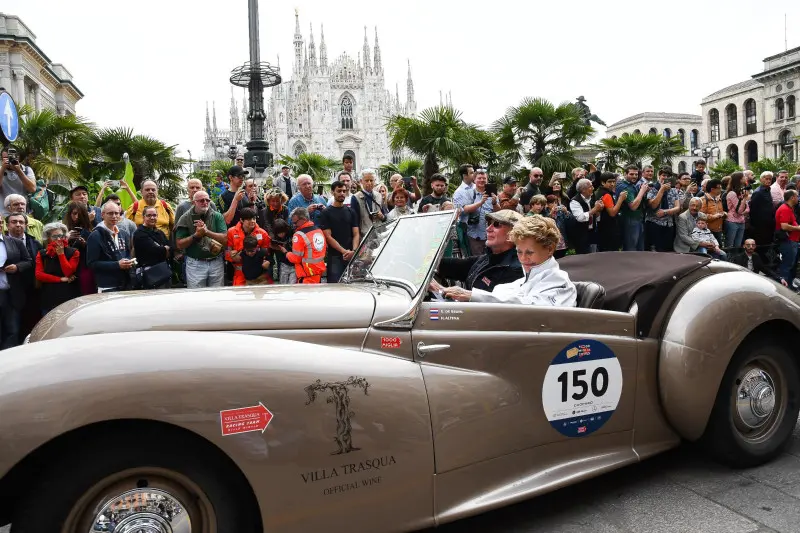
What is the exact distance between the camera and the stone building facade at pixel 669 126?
78438 millimetres

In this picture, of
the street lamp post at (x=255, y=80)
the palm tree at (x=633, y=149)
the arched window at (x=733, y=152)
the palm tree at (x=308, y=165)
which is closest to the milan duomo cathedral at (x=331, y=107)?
the arched window at (x=733, y=152)

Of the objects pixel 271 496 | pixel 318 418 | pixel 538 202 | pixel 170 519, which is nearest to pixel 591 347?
pixel 318 418

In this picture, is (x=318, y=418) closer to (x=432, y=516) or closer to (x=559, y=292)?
(x=432, y=516)

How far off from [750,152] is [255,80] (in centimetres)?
6361

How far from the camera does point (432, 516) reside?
262cm

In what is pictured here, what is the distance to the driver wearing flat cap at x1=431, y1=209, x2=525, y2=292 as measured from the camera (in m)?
4.04

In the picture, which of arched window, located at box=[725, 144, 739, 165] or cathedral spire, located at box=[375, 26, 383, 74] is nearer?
arched window, located at box=[725, 144, 739, 165]

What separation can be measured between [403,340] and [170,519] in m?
1.20

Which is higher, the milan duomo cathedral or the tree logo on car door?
the milan duomo cathedral

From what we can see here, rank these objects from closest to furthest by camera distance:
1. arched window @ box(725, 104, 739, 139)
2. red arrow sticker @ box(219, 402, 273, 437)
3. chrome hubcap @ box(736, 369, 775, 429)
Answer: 1. red arrow sticker @ box(219, 402, 273, 437)
2. chrome hubcap @ box(736, 369, 775, 429)
3. arched window @ box(725, 104, 739, 139)

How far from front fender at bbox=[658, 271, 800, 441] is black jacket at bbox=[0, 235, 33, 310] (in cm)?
648

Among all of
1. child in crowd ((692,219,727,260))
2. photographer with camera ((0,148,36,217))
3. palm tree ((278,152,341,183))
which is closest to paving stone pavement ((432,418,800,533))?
child in crowd ((692,219,727,260))

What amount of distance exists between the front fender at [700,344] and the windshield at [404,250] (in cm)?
147

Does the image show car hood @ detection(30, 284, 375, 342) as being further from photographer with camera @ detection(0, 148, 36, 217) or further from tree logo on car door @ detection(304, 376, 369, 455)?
photographer with camera @ detection(0, 148, 36, 217)
